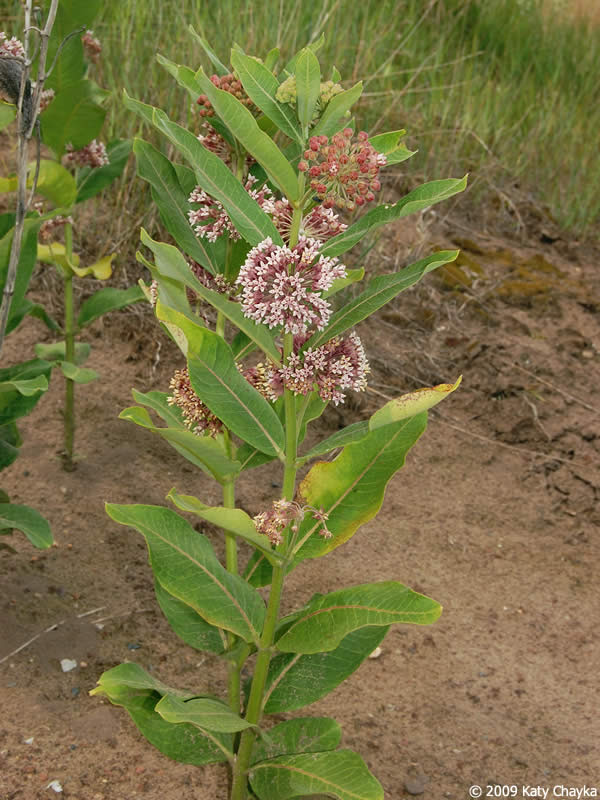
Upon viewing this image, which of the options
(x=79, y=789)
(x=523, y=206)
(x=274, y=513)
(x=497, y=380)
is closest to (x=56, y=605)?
(x=79, y=789)

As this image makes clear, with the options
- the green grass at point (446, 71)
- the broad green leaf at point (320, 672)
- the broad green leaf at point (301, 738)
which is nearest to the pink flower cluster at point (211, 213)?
the broad green leaf at point (320, 672)

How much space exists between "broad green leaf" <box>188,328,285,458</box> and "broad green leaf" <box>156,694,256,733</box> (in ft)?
1.69

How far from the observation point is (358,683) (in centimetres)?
253

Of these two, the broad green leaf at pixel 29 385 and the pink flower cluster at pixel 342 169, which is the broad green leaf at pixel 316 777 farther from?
the pink flower cluster at pixel 342 169

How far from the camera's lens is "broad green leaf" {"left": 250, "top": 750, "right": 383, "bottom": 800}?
1719 mm

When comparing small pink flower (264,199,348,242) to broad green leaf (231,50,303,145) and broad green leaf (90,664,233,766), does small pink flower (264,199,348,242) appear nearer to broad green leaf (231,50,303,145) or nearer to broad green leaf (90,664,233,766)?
broad green leaf (231,50,303,145)

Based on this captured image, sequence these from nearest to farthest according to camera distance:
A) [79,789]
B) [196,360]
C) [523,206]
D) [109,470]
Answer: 1. [196,360]
2. [79,789]
3. [109,470]
4. [523,206]

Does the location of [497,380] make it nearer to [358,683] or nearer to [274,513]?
[358,683]

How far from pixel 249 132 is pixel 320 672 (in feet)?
3.72

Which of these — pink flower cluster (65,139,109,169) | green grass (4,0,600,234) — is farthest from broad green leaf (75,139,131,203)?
green grass (4,0,600,234)

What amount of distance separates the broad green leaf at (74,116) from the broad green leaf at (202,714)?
5.64 feet

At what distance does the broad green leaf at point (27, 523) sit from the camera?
84.5 inches

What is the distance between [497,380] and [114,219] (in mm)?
1824

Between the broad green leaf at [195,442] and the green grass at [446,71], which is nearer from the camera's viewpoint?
the broad green leaf at [195,442]
